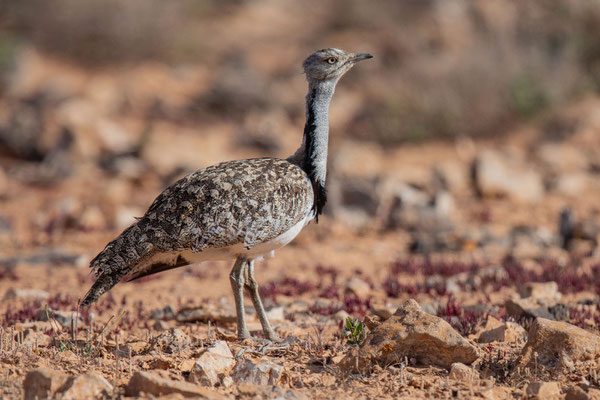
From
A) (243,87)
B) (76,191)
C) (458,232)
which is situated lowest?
(458,232)

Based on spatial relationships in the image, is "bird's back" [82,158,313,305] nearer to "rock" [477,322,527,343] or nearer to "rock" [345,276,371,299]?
"rock" [477,322,527,343]

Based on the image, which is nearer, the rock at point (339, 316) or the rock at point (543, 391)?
the rock at point (543, 391)

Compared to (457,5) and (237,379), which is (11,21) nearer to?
(457,5)

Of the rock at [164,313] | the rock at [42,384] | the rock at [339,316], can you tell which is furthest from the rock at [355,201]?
the rock at [42,384]

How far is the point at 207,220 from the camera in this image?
4660mm

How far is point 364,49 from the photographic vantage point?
17.2 m

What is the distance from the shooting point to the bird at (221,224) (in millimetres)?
4656

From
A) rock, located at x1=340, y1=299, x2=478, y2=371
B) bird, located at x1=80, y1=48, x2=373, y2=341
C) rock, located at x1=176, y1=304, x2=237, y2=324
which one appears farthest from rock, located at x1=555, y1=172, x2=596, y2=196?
rock, located at x1=340, y1=299, x2=478, y2=371

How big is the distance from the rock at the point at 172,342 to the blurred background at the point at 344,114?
4.90m

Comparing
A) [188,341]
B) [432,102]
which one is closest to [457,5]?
[432,102]

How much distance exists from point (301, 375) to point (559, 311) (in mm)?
2302

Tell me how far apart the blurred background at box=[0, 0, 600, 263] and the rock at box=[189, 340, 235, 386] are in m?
5.01

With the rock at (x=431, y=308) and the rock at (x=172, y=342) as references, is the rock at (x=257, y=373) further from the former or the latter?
the rock at (x=431, y=308)

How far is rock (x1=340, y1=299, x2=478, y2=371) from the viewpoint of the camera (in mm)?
4039
